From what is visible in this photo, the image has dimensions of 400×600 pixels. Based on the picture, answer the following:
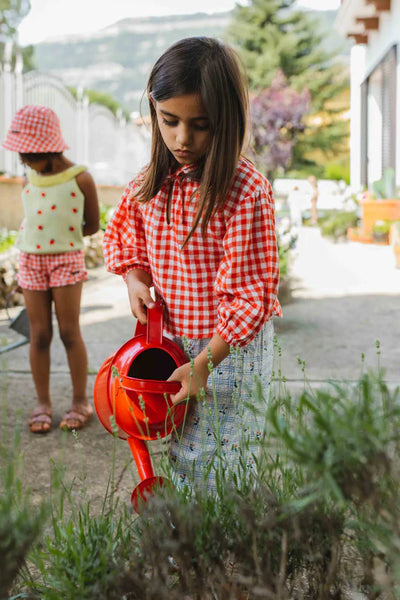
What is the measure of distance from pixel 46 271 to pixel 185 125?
5.37ft

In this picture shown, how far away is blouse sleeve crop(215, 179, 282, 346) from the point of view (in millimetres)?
1793

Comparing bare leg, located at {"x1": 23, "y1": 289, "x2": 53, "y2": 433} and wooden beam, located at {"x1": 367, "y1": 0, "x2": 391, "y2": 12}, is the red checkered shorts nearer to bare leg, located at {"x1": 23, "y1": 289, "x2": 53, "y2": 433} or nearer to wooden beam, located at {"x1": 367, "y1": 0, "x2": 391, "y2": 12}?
bare leg, located at {"x1": 23, "y1": 289, "x2": 53, "y2": 433}

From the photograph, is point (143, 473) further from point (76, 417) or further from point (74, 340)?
point (74, 340)

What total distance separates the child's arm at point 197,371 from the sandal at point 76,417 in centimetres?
147

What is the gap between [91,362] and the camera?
4.41m

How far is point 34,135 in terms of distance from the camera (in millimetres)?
3174

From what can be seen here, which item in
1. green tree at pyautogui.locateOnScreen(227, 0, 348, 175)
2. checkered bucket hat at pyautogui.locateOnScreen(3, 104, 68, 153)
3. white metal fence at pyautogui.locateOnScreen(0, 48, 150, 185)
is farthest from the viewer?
green tree at pyautogui.locateOnScreen(227, 0, 348, 175)

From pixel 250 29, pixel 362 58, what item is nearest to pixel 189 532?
pixel 362 58

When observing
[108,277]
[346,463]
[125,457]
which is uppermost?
[346,463]

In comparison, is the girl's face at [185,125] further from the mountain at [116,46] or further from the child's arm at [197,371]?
the mountain at [116,46]

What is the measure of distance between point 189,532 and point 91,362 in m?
3.16

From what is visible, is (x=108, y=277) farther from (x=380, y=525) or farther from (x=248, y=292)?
(x=380, y=525)

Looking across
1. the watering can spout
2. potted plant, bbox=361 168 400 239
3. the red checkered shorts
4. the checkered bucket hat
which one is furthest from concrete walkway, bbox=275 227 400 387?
the checkered bucket hat

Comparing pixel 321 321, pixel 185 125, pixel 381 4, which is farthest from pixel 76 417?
pixel 381 4
